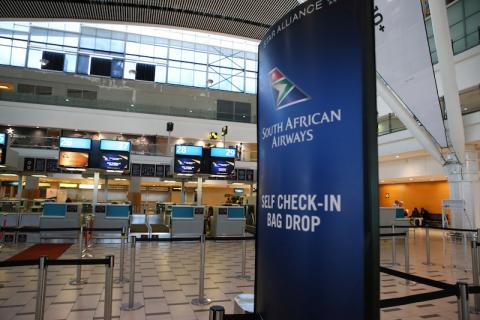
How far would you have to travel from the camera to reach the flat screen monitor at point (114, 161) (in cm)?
1184

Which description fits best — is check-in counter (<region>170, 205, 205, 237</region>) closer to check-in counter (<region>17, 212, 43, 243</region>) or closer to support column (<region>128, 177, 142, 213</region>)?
check-in counter (<region>17, 212, 43, 243</region>)

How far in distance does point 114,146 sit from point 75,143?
125 cm

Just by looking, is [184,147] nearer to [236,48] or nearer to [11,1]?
[11,1]

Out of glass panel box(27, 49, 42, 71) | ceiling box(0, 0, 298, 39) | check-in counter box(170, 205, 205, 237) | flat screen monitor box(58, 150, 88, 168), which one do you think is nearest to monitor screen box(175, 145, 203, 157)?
check-in counter box(170, 205, 205, 237)

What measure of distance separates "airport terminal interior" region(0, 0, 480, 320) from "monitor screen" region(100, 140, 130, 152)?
0.19 ft

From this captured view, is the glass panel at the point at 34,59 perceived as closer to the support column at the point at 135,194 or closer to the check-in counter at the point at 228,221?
the support column at the point at 135,194

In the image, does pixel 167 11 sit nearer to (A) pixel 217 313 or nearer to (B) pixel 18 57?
(A) pixel 217 313

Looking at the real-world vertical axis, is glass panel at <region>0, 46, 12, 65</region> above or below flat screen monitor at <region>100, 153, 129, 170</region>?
above

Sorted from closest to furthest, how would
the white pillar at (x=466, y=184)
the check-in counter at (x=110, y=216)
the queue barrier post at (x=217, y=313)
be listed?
the queue barrier post at (x=217, y=313)
the check-in counter at (x=110, y=216)
the white pillar at (x=466, y=184)

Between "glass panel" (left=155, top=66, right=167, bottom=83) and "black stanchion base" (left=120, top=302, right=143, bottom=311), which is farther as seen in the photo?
"glass panel" (left=155, top=66, right=167, bottom=83)

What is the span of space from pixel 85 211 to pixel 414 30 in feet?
36.8

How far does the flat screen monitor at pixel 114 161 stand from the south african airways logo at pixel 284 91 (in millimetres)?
11291

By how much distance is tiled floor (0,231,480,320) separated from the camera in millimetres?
4219

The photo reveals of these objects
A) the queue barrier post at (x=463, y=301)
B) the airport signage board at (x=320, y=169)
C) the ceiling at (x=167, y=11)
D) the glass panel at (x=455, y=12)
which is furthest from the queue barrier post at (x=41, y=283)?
the glass panel at (x=455, y=12)
